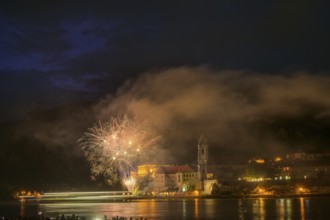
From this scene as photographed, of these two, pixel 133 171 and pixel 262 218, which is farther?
pixel 133 171

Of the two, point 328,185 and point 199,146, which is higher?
point 199,146

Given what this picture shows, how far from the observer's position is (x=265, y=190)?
12081cm

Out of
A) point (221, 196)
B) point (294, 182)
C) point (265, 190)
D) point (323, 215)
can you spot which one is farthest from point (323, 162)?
point (323, 215)

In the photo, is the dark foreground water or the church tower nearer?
the dark foreground water

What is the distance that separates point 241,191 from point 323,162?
1701 inches

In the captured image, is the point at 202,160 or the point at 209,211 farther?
the point at 202,160

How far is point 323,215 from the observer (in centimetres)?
5831

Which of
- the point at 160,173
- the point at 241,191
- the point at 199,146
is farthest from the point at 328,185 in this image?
the point at 160,173

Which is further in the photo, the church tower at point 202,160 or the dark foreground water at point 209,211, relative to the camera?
the church tower at point 202,160

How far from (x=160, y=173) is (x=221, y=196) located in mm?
22723

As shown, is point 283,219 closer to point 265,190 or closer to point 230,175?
point 265,190

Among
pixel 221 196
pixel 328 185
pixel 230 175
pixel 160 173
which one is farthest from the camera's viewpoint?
pixel 230 175

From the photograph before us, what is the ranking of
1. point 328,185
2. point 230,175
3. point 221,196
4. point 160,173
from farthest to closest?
point 230,175 < point 160,173 < point 328,185 < point 221,196

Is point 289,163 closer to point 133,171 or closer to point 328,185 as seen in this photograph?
point 328,185
